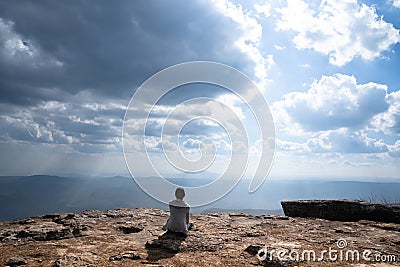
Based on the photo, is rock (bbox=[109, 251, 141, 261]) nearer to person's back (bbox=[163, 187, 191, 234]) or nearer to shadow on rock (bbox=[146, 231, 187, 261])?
shadow on rock (bbox=[146, 231, 187, 261])

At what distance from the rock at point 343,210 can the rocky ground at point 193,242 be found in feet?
3.58

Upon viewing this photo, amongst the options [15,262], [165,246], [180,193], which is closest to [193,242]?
[165,246]

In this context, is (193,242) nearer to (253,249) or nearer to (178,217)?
(178,217)

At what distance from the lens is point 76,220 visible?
10.4m

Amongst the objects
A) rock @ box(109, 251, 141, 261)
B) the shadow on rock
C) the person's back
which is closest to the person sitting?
the person's back

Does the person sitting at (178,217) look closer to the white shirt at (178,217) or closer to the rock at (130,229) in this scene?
the white shirt at (178,217)

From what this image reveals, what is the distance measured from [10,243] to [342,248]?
10.4 m

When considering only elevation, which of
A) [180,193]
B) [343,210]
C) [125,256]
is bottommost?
[125,256]

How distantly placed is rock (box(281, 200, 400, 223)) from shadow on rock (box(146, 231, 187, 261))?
25.7 feet

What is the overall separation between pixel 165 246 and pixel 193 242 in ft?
3.28

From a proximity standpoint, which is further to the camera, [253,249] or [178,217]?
[178,217]

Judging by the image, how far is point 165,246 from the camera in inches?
295

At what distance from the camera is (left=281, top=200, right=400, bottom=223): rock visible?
37.9 feet

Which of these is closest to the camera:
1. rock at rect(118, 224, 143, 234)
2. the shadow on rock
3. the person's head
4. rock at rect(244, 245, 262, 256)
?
the shadow on rock
